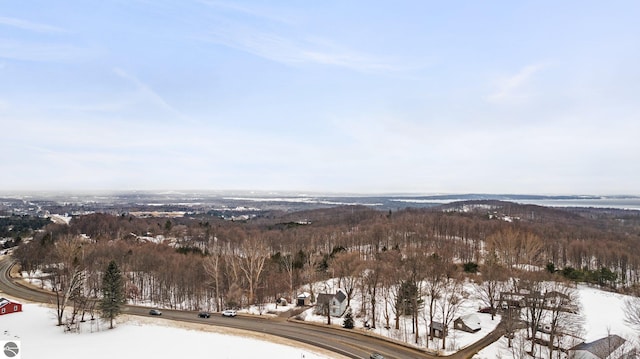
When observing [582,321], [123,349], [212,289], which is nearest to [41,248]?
[212,289]

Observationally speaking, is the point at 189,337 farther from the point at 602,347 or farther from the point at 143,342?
the point at 602,347

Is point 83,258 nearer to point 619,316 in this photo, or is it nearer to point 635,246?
point 619,316

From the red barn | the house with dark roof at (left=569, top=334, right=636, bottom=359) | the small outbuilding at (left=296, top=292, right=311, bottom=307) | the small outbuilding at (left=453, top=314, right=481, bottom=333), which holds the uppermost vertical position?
the house with dark roof at (left=569, top=334, right=636, bottom=359)

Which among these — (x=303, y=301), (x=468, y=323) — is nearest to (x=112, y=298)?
(x=303, y=301)

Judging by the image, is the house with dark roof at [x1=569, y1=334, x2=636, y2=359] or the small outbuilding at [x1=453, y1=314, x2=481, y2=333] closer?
the house with dark roof at [x1=569, y1=334, x2=636, y2=359]

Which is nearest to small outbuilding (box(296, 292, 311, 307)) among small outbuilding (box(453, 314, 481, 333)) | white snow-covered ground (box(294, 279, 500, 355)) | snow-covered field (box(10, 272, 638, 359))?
white snow-covered ground (box(294, 279, 500, 355))

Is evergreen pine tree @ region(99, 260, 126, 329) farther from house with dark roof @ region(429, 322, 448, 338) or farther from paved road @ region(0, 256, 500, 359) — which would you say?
house with dark roof @ region(429, 322, 448, 338)
